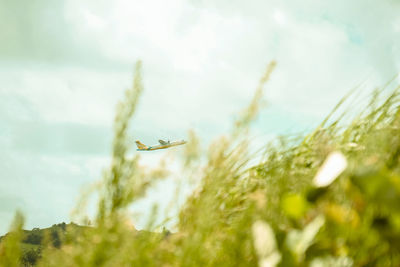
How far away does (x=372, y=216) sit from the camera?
1.27 metres

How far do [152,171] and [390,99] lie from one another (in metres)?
1.97

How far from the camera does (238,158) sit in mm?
3252

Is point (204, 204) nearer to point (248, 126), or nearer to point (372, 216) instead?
point (372, 216)

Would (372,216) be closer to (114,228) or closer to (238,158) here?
(114,228)

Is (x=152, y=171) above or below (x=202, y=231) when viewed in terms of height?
above

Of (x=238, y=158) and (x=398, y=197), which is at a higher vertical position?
(x=238, y=158)

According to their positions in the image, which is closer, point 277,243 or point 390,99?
point 277,243

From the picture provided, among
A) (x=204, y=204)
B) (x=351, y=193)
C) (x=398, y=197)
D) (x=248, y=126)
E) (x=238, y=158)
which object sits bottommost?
(x=398, y=197)

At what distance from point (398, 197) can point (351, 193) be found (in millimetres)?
189

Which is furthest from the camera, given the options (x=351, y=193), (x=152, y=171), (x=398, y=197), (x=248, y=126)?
(x=152, y=171)

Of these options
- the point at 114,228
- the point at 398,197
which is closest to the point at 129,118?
the point at 114,228

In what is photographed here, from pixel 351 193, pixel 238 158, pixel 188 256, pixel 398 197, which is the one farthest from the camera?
pixel 238 158

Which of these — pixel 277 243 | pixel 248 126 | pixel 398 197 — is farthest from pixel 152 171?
Result: pixel 398 197

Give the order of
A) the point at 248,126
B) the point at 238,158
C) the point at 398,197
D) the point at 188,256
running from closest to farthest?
the point at 398,197 < the point at 188,256 < the point at 248,126 < the point at 238,158
